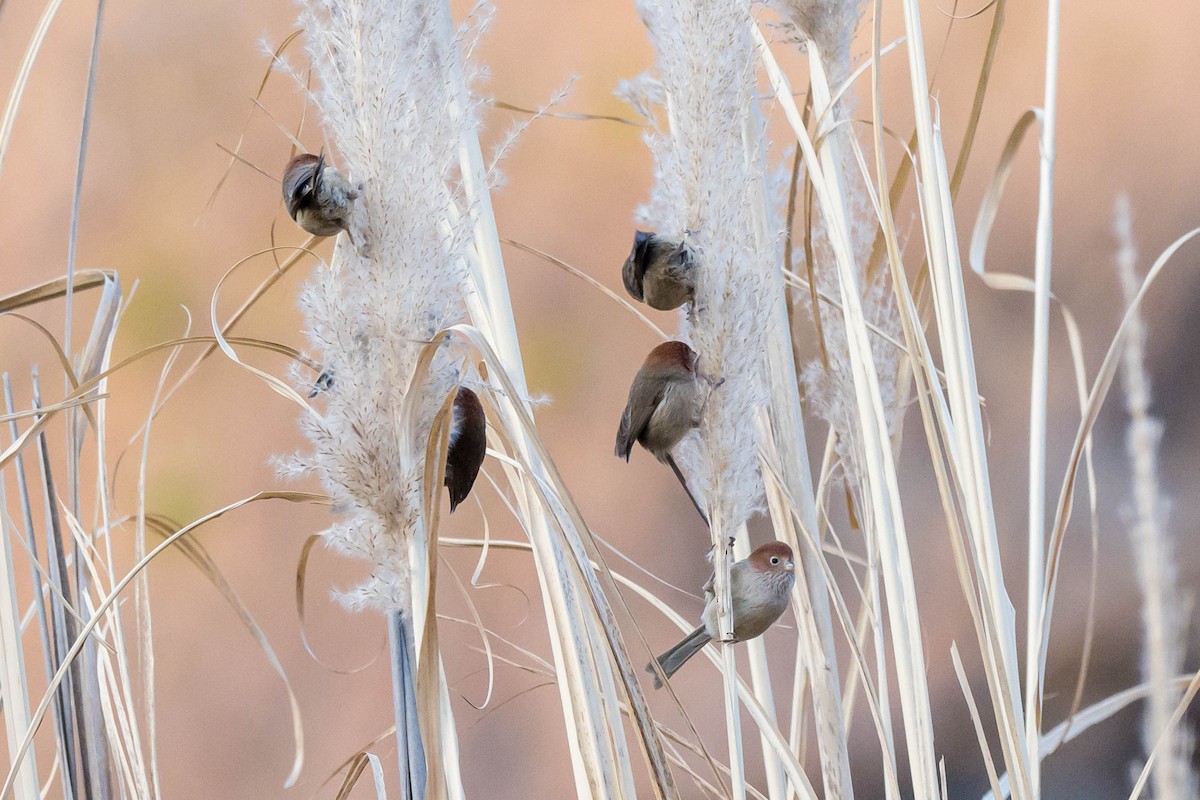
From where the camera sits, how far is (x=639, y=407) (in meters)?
0.46

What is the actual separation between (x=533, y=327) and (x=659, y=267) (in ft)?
2.00

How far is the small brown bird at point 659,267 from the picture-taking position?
394 millimetres

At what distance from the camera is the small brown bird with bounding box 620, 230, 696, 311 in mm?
394

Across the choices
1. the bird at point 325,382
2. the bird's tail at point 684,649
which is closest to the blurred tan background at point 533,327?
the bird's tail at point 684,649

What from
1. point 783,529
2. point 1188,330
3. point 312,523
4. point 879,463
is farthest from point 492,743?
point 1188,330

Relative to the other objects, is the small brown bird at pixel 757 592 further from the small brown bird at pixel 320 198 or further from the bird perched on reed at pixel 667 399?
the small brown bird at pixel 320 198

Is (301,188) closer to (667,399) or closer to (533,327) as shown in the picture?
(667,399)

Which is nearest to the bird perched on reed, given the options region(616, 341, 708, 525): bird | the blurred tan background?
region(616, 341, 708, 525): bird

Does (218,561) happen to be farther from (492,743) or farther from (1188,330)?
(1188,330)

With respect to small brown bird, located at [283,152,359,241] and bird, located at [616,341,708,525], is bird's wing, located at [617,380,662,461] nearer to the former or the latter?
bird, located at [616,341,708,525]

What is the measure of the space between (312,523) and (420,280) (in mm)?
698

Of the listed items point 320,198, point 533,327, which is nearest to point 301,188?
point 320,198

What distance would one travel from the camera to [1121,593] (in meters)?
0.89

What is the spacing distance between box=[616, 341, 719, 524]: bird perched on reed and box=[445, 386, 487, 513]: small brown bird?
0.09 m
